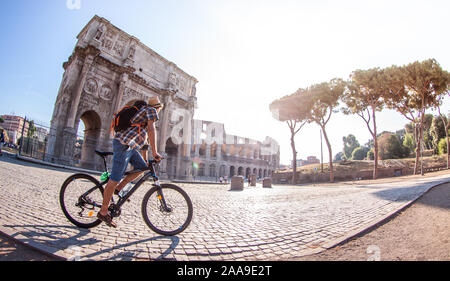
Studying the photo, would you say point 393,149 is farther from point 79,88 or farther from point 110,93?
point 79,88

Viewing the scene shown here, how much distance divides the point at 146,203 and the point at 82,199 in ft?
2.87

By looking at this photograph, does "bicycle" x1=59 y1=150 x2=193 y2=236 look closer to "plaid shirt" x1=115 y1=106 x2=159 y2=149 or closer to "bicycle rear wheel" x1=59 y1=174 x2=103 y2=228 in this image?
"bicycle rear wheel" x1=59 y1=174 x2=103 y2=228

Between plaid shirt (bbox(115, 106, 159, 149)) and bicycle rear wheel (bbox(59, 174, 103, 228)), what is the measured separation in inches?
28.7

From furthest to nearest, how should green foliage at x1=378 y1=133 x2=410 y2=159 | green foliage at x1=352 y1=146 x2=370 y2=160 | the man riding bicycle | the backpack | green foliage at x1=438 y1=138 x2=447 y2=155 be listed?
1. green foliage at x1=352 y1=146 x2=370 y2=160
2. green foliage at x1=378 y1=133 x2=410 y2=159
3. green foliage at x1=438 y1=138 x2=447 y2=155
4. the backpack
5. the man riding bicycle

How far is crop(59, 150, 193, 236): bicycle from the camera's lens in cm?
243

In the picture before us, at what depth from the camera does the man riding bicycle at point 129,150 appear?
2.27 m

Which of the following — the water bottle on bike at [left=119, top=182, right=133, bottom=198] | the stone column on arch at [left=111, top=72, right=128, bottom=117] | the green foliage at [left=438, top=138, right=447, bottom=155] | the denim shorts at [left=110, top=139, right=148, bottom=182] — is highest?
the stone column on arch at [left=111, top=72, right=128, bottom=117]

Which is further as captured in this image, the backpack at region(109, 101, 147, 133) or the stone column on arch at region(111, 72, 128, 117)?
the stone column on arch at region(111, 72, 128, 117)

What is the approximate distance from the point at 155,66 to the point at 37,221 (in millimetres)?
23161

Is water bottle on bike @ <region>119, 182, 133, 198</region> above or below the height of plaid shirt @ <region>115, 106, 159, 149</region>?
below

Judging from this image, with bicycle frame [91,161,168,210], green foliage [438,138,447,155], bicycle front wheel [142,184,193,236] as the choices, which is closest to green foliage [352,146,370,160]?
green foliage [438,138,447,155]

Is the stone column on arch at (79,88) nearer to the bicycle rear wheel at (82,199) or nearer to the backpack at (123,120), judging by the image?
the bicycle rear wheel at (82,199)

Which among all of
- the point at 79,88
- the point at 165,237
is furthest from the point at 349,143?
the point at 165,237
